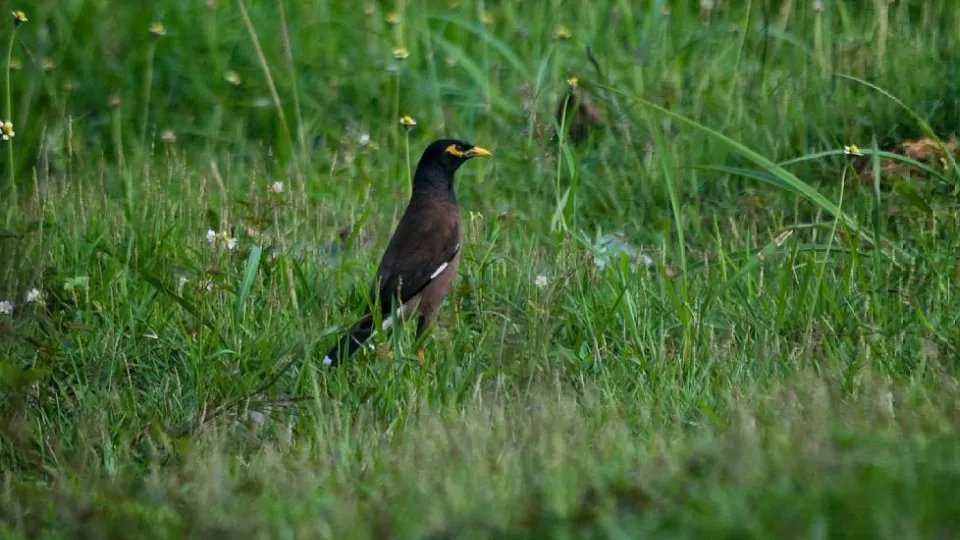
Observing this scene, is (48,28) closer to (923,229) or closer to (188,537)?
(923,229)

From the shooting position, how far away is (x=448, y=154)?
7262 mm

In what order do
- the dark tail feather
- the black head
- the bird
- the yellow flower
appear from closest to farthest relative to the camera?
the dark tail feather, the bird, the yellow flower, the black head

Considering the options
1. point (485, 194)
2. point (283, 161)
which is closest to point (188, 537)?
point (485, 194)

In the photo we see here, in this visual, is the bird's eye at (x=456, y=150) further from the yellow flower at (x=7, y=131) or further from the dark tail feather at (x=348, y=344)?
the yellow flower at (x=7, y=131)

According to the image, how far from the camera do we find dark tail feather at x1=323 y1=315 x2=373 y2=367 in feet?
18.8

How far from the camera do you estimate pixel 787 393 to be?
4.83m

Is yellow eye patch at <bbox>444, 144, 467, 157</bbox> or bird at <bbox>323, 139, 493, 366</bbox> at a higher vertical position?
yellow eye patch at <bbox>444, 144, 467, 157</bbox>

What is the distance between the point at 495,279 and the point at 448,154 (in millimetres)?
891

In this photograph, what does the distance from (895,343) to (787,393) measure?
0.90 m

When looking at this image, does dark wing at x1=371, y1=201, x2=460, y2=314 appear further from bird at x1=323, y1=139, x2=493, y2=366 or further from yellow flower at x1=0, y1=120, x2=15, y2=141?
yellow flower at x1=0, y1=120, x2=15, y2=141

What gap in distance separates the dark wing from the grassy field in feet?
0.43

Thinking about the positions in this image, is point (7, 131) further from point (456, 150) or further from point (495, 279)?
point (495, 279)

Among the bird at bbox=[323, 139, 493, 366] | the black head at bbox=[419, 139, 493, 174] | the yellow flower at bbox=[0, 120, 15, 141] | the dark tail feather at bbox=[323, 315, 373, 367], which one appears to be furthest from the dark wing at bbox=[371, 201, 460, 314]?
the yellow flower at bbox=[0, 120, 15, 141]

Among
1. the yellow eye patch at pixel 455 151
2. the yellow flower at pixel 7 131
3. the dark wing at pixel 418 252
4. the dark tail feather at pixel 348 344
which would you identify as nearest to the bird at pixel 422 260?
the dark wing at pixel 418 252
